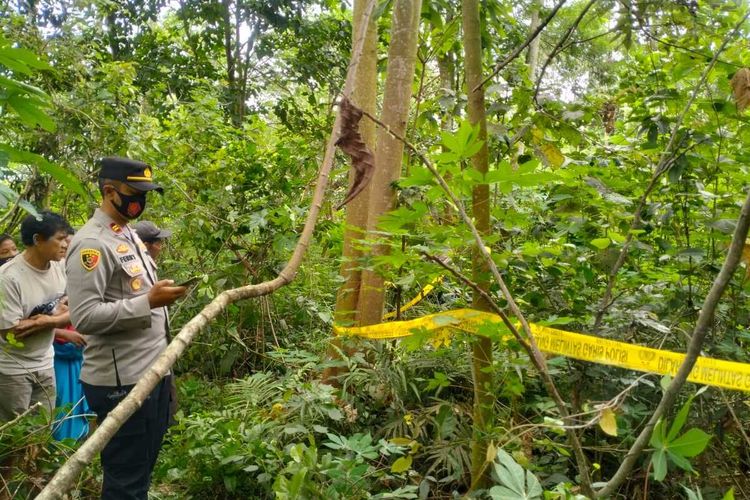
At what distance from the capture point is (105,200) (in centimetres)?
293

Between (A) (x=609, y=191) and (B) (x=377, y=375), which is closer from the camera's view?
(A) (x=609, y=191)

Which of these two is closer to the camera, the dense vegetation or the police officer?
the dense vegetation

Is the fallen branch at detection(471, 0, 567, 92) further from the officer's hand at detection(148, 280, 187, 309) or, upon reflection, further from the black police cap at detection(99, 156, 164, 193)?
the black police cap at detection(99, 156, 164, 193)

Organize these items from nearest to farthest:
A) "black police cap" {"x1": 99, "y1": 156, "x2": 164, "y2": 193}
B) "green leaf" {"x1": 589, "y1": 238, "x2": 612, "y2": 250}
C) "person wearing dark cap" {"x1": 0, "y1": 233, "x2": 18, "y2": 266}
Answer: "green leaf" {"x1": 589, "y1": 238, "x2": 612, "y2": 250}, "black police cap" {"x1": 99, "y1": 156, "x2": 164, "y2": 193}, "person wearing dark cap" {"x1": 0, "y1": 233, "x2": 18, "y2": 266}

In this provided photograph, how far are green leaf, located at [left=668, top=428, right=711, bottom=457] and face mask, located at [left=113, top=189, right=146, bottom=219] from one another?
97.7 inches

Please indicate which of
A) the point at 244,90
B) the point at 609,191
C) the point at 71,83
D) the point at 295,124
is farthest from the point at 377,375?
the point at 244,90

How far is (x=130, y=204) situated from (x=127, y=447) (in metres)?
1.11

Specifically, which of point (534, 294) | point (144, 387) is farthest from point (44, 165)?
point (534, 294)

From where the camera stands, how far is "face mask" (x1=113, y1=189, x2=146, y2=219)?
2928 mm

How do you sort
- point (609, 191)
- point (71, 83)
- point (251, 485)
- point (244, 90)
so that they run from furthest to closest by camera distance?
point (244, 90) < point (71, 83) < point (251, 485) < point (609, 191)

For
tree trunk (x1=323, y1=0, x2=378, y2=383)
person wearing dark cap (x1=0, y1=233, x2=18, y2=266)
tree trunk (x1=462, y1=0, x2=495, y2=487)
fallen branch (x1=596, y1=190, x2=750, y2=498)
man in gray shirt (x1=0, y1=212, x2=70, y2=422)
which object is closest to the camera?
fallen branch (x1=596, y1=190, x2=750, y2=498)

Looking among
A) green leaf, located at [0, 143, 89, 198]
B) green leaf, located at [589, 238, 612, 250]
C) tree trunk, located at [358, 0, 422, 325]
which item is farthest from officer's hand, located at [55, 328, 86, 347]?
green leaf, located at [0, 143, 89, 198]

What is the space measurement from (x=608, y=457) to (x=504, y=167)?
80.8 inches

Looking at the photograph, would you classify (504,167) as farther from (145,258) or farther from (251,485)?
(251,485)
